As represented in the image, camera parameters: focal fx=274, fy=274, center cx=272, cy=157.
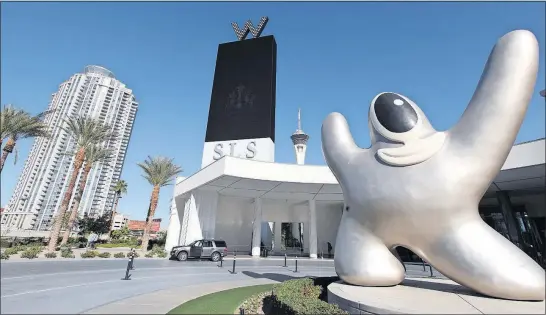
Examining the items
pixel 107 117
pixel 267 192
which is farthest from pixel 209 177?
pixel 107 117

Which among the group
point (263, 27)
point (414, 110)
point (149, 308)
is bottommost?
point (149, 308)

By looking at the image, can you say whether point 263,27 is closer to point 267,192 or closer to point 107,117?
point 267,192

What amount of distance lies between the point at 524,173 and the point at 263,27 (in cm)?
3622

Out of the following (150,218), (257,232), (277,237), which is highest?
(150,218)

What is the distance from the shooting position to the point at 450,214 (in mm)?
5188

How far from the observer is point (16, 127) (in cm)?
1767

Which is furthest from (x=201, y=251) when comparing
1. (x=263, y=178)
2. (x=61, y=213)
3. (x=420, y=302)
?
(x=420, y=302)

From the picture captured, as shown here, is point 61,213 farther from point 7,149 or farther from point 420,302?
point 420,302

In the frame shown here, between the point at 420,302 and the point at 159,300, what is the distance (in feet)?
19.2

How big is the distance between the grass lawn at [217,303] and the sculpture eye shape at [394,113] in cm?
545

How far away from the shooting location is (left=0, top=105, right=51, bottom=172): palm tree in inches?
680

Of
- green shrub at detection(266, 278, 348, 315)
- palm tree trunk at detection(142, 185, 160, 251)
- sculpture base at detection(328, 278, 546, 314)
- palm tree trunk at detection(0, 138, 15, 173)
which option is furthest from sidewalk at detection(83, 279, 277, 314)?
palm tree trunk at detection(142, 185, 160, 251)

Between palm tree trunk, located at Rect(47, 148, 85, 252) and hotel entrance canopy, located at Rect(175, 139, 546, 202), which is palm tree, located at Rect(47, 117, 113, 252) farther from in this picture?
hotel entrance canopy, located at Rect(175, 139, 546, 202)

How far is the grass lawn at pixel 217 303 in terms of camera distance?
606 centimetres
